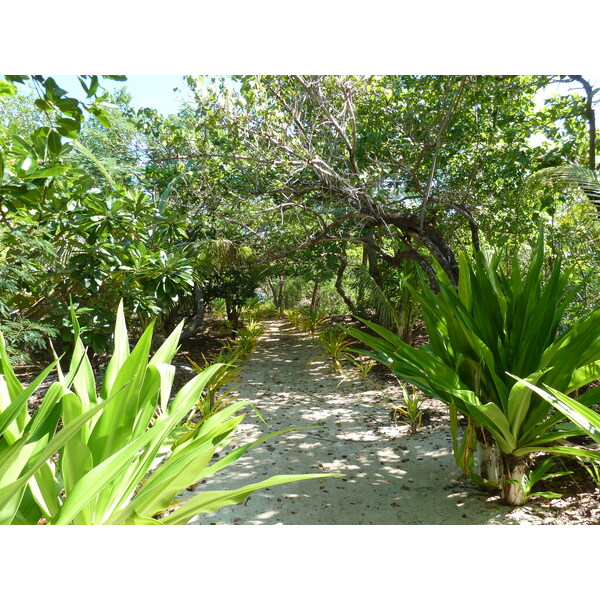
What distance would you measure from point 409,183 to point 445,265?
89 cm

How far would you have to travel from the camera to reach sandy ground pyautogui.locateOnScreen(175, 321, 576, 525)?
145 cm

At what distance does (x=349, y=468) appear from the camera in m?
1.86

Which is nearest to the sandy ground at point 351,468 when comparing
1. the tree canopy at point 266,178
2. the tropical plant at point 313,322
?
the tree canopy at point 266,178

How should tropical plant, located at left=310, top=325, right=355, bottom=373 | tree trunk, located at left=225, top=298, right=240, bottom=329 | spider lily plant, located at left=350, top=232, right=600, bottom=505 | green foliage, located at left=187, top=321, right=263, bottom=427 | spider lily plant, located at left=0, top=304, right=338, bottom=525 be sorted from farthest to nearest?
tree trunk, located at left=225, top=298, right=240, bottom=329 → tropical plant, located at left=310, top=325, right=355, bottom=373 → green foliage, located at left=187, top=321, right=263, bottom=427 → spider lily plant, located at left=350, top=232, right=600, bottom=505 → spider lily plant, located at left=0, top=304, right=338, bottom=525

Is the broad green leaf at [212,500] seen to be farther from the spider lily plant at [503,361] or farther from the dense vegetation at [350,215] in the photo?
the spider lily plant at [503,361]

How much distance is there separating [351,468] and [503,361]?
900 millimetres

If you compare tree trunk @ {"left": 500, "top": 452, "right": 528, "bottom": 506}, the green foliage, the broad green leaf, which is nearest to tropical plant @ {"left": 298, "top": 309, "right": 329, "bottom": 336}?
the green foliage

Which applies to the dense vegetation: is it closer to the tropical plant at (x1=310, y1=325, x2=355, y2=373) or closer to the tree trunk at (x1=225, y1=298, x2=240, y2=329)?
the tropical plant at (x1=310, y1=325, x2=355, y2=373)

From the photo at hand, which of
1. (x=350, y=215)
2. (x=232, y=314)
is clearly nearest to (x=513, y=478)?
(x=350, y=215)

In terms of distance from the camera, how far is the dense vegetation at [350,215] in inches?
49.7
